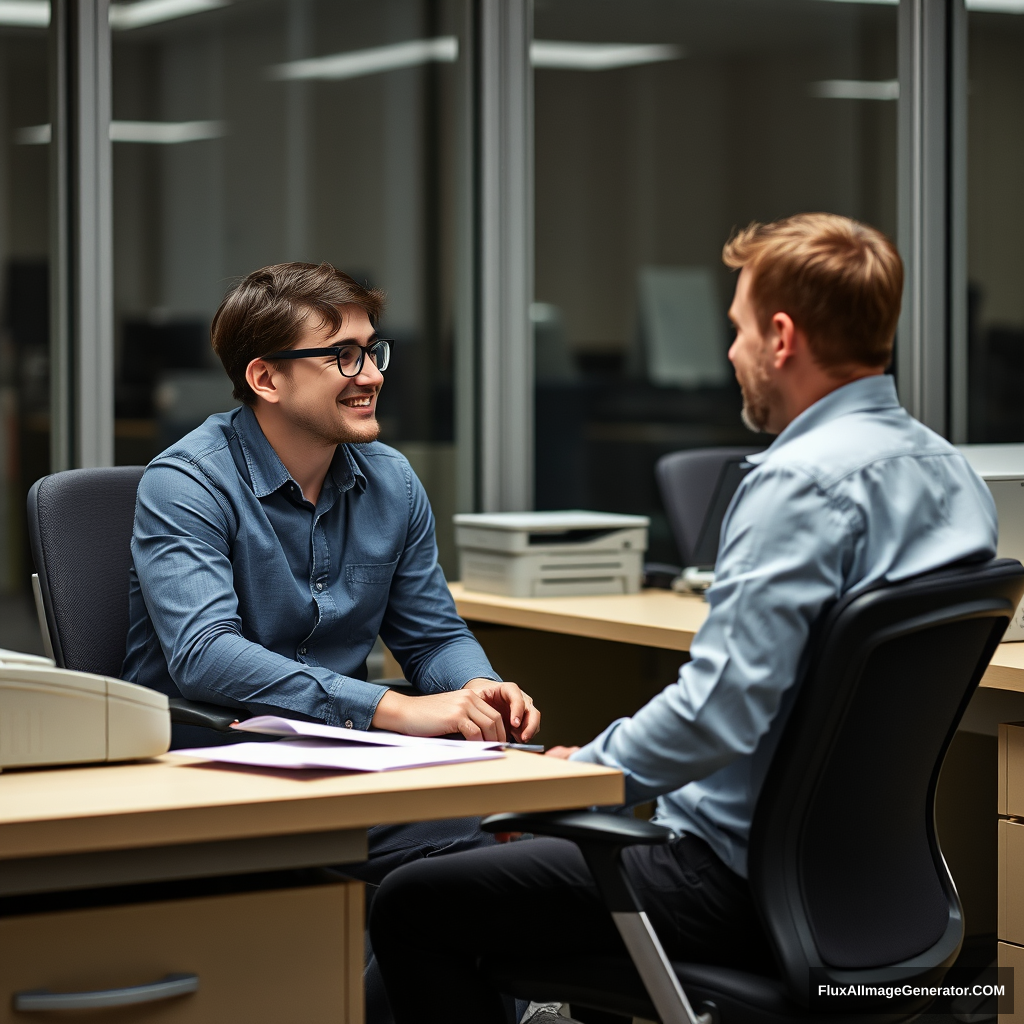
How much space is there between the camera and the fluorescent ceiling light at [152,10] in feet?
11.7

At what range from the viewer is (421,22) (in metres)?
3.99

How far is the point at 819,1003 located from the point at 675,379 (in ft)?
9.91

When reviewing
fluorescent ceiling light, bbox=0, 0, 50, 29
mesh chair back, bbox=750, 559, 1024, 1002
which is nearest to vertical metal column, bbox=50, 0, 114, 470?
fluorescent ceiling light, bbox=0, 0, 50, 29

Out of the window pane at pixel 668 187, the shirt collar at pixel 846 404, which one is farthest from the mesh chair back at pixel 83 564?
the window pane at pixel 668 187

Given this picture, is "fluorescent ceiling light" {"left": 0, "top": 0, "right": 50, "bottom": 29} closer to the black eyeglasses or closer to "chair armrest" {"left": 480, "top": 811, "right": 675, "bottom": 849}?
the black eyeglasses

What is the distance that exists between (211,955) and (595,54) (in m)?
3.34

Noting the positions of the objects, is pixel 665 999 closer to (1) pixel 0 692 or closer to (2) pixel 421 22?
(1) pixel 0 692

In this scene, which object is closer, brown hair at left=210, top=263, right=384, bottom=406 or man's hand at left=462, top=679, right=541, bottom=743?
man's hand at left=462, top=679, right=541, bottom=743

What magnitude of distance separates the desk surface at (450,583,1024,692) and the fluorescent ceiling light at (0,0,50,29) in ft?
5.81

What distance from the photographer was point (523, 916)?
5.35 feet

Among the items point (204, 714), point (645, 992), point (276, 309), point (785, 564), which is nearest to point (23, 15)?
point (276, 309)

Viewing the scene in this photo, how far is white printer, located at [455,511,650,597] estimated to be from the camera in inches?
133

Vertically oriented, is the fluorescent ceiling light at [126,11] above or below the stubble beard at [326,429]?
above

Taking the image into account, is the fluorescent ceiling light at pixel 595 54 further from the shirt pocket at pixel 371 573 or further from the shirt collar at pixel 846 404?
the shirt collar at pixel 846 404
